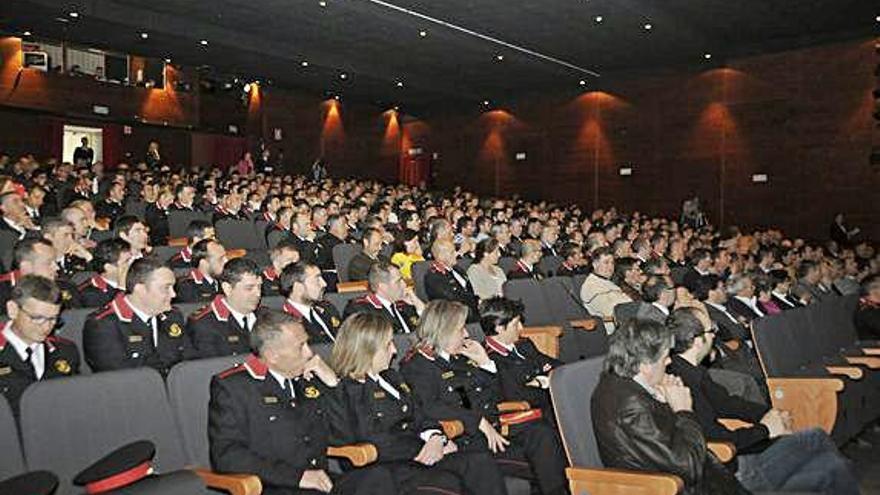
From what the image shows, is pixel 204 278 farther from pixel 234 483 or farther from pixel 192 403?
pixel 234 483

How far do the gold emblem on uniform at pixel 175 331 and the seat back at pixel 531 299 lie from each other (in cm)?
263

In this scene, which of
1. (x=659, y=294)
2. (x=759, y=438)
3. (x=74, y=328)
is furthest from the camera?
(x=659, y=294)

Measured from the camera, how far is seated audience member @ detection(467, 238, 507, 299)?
694 centimetres

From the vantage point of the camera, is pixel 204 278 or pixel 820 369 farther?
pixel 204 278

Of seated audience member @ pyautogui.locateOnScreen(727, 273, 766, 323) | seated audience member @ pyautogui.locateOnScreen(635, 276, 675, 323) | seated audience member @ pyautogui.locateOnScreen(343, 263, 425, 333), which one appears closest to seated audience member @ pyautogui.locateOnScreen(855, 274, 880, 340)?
seated audience member @ pyautogui.locateOnScreen(727, 273, 766, 323)

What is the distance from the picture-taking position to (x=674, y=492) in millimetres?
A: 2832

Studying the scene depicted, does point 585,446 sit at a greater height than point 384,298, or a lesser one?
lesser

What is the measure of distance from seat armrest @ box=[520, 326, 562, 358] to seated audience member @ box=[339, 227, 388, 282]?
1.67m

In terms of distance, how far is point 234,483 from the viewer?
104 inches

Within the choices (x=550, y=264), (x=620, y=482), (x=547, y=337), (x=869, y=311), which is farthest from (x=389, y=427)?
(x=550, y=264)

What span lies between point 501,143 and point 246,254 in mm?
13473

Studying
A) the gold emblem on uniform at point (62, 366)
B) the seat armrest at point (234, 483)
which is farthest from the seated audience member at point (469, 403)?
the gold emblem on uniform at point (62, 366)

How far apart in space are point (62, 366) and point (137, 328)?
0.46 meters

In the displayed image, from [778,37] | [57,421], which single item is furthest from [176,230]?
[778,37]
